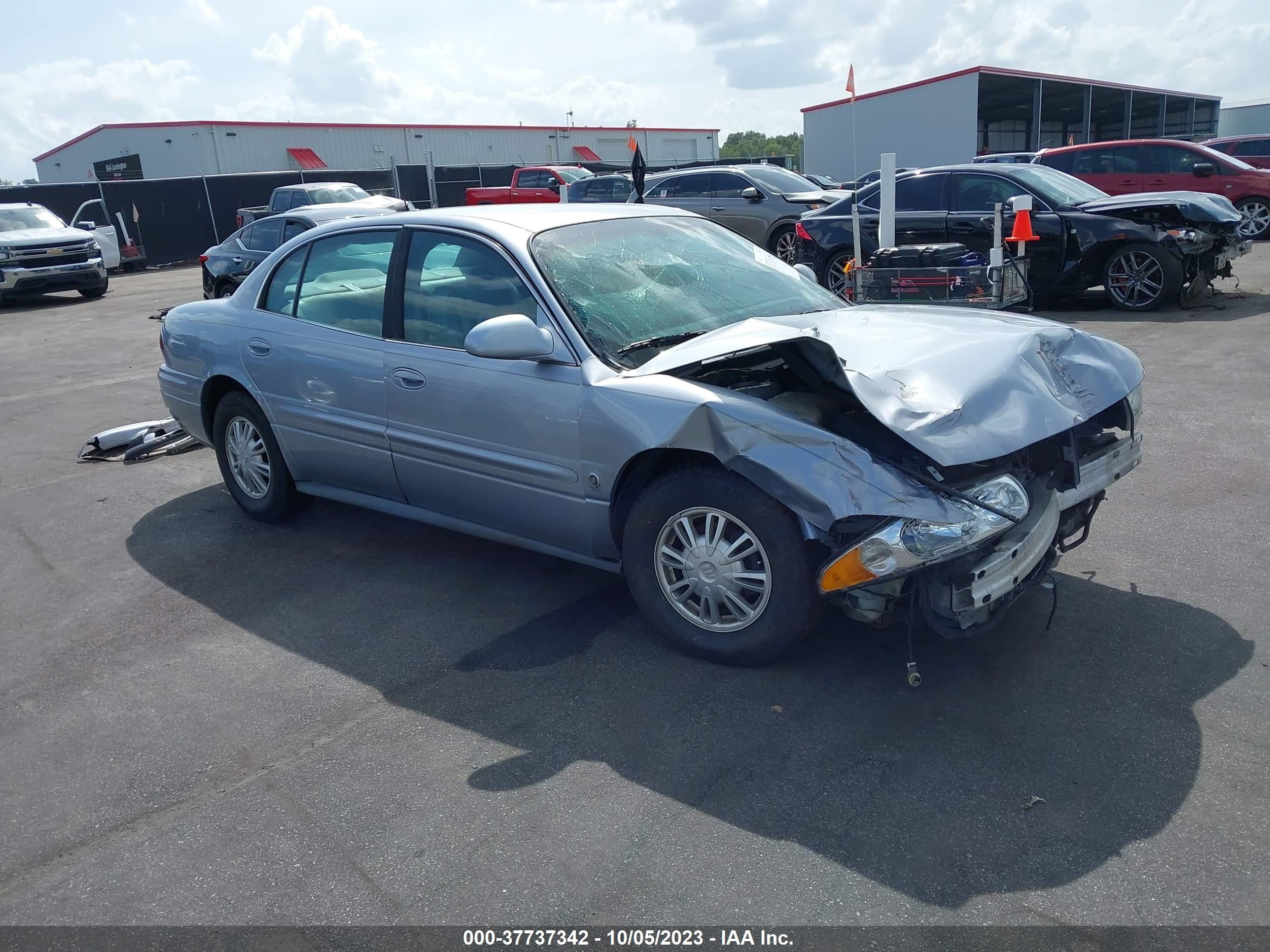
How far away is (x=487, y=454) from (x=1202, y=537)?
3.34 m

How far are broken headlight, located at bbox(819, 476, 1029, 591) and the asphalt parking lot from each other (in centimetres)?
52

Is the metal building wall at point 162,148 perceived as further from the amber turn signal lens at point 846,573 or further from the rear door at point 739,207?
the amber turn signal lens at point 846,573

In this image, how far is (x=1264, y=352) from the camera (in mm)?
8820

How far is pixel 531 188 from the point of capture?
26047mm

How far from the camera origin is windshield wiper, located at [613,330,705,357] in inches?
162

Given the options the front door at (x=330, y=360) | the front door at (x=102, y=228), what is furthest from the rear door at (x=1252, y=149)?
the front door at (x=102, y=228)

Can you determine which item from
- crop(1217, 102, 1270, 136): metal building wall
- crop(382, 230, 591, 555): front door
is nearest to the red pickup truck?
crop(382, 230, 591, 555): front door

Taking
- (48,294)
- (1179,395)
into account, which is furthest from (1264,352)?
(48,294)

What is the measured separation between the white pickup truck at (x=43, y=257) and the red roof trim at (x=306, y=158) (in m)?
25.0

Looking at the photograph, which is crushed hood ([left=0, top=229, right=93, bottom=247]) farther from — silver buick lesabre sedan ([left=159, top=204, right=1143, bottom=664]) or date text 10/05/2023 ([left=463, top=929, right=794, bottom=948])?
date text 10/05/2023 ([left=463, top=929, right=794, bottom=948])

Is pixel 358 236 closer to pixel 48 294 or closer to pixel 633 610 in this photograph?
pixel 633 610

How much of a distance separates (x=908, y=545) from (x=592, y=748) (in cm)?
122

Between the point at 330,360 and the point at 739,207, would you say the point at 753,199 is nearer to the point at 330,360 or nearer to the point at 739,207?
the point at 739,207

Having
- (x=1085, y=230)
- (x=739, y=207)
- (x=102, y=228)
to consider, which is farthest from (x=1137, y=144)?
(x=102, y=228)
